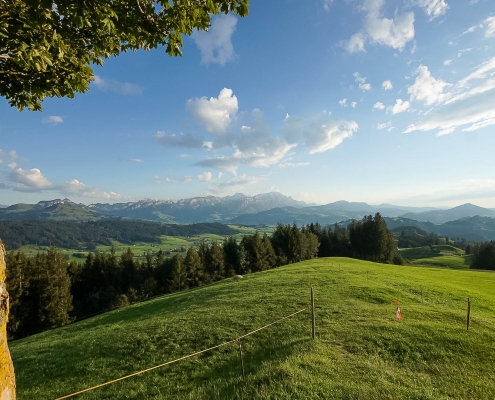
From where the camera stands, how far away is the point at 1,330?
4273 millimetres

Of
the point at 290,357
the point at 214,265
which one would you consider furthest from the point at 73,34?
the point at 214,265

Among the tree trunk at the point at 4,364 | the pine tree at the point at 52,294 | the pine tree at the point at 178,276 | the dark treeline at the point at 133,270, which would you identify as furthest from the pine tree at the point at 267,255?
the tree trunk at the point at 4,364

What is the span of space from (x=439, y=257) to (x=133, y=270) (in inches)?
5869

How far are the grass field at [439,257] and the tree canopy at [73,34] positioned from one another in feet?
444

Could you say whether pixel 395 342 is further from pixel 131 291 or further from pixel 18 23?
pixel 131 291

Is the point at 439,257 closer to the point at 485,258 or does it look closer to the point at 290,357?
the point at 485,258

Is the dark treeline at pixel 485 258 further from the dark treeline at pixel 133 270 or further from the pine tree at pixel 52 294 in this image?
the pine tree at pixel 52 294

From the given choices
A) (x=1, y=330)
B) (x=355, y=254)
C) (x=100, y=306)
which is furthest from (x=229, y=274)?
(x=1, y=330)

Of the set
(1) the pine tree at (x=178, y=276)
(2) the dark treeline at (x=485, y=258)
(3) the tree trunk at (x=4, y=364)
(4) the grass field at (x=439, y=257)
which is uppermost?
(3) the tree trunk at (x=4, y=364)

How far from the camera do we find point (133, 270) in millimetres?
71312

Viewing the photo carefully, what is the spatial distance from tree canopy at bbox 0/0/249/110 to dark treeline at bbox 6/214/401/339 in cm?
5680

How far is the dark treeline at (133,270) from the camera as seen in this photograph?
48281 millimetres

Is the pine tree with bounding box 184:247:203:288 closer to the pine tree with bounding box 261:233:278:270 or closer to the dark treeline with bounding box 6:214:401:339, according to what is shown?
the dark treeline with bounding box 6:214:401:339

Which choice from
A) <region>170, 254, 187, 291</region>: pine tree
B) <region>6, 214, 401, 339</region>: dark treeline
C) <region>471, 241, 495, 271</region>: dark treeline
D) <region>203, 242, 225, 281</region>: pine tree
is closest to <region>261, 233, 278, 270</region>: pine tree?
<region>6, 214, 401, 339</region>: dark treeline
